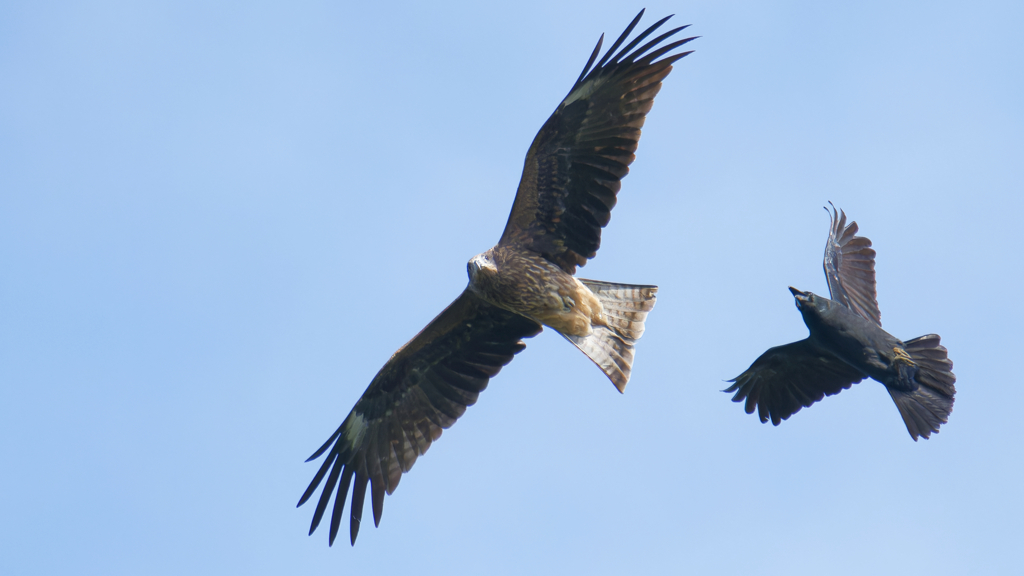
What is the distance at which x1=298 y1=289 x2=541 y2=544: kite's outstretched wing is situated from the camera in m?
9.19

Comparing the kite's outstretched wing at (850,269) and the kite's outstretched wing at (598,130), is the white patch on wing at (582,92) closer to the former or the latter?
the kite's outstretched wing at (598,130)

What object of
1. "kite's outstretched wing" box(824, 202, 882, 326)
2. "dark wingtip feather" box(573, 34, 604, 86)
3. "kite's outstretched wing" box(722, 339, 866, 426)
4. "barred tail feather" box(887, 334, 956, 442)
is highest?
"dark wingtip feather" box(573, 34, 604, 86)

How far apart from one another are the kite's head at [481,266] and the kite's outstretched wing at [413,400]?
68cm

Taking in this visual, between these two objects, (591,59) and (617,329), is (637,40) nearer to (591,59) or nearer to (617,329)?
(591,59)

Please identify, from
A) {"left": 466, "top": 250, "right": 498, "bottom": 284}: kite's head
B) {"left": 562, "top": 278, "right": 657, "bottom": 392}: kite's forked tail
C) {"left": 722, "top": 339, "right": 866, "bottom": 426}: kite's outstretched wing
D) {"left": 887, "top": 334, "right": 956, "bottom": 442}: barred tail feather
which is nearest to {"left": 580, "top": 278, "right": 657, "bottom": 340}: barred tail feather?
{"left": 562, "top": 278, "right": 657, "bottom": 392}: kite's forked tail

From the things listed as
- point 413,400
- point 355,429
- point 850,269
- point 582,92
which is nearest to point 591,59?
point 582,92

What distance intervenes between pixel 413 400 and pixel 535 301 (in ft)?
5.81

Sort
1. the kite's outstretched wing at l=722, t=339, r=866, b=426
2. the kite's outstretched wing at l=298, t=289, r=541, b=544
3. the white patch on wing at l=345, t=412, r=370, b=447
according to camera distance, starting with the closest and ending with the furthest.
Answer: the kite's outstretched wing at l=722, t=339, r=866, b=426, the kite's outstretched wing at l=298, t=289, r=541, b=544, the white patch on wing at l=345, t=412, r=370, b=447

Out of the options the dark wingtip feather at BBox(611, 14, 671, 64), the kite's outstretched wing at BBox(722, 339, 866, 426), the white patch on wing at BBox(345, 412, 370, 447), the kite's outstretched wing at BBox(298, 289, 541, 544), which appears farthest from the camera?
the white patch on wing at BBox(345, 412, 370, 447)

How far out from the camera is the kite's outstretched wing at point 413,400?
9188mm

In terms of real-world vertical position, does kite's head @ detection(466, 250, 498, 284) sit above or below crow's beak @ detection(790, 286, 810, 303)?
above

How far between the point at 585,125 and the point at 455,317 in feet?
7.03

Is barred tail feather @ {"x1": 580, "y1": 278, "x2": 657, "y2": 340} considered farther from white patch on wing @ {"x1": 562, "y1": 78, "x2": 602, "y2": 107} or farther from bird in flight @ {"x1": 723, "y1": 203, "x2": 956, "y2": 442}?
white patch on wing @ {"x1": 562, "y1": 78, "x2": 602, "y2": 107}

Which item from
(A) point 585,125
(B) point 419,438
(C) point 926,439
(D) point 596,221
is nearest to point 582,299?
(D) point 596,221
